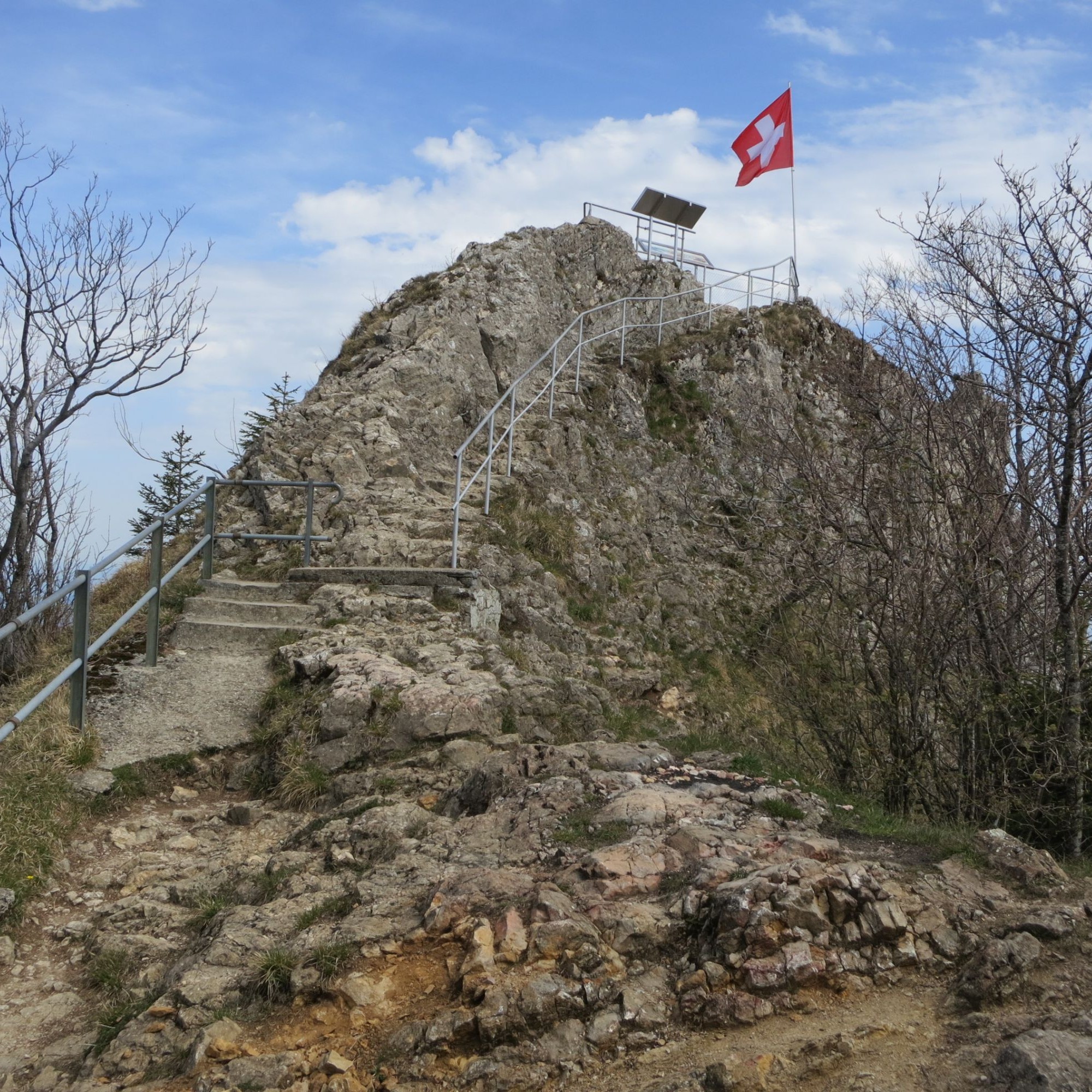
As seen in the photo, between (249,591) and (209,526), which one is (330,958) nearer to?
(249,591)

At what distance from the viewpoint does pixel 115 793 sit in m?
6.17

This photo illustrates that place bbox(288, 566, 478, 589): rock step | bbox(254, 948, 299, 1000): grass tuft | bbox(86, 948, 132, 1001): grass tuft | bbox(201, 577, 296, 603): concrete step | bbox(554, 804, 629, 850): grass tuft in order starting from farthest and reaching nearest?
bbox(201, 577, 296, 603): concrete step
bbox(288, 566, 478, 589): rock step
bbox(554, 804, 629, 850): grass tuft
bbox(86, 948, 132, 1001): grass tuft
bbox(254, 948, 299, 1000): grass tuft

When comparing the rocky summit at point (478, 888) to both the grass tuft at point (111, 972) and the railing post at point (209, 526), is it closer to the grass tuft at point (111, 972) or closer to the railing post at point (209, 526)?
the grass tuft at point (111, 972)

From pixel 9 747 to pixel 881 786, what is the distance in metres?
5.76

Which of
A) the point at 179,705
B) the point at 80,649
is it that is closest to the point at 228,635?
the point at 179,705

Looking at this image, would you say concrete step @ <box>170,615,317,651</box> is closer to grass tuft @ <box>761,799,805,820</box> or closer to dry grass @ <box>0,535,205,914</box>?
dry grass @ <box>0,535,205,914</box>

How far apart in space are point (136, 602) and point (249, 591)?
1628 millimetres

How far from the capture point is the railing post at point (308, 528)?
925cm

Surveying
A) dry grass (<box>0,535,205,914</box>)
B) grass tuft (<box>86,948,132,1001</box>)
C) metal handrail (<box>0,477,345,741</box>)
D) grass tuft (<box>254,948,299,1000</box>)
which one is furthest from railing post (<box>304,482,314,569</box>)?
grass tuft (<box>254,948,299,1000</box>)

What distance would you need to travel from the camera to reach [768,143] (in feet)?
59.8

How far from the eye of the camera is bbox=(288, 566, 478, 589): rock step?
8867mm

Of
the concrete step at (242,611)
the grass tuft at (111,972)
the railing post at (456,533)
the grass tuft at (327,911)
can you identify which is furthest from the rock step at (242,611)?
the grass tuft at (327,911)

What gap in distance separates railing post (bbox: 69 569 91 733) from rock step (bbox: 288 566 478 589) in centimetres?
270

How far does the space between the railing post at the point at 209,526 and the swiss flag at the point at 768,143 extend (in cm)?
1300
